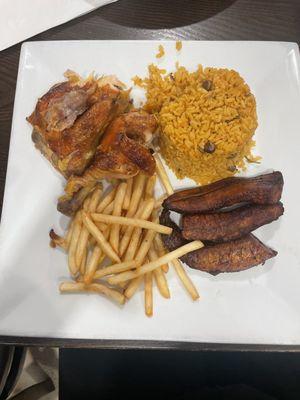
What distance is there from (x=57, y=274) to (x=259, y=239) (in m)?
1.01

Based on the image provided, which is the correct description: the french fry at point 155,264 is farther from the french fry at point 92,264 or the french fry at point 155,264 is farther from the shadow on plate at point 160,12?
the shadow on plate at point 160,12

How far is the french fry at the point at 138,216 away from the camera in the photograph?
180 cm

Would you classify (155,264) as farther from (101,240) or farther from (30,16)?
(30,16)

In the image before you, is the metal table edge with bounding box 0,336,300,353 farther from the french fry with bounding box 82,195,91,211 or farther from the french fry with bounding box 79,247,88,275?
the french fry with bounding box 82,195,91,211

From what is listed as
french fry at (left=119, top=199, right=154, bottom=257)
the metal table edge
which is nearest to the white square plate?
the metal table edge

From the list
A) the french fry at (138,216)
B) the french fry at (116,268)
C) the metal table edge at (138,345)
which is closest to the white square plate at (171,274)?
the metal table edge at (138,345)

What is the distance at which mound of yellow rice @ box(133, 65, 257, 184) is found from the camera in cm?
187

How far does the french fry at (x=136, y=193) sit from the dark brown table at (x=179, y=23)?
95 centimetres

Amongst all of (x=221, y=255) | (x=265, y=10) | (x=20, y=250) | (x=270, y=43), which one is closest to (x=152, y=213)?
(x=221, y=255)

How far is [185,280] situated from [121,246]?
1.12ft

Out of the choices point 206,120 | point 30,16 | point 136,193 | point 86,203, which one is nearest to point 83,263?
point 86,203

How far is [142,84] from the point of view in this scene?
2127 millimetres

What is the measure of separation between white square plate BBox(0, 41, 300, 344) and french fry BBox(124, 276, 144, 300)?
0.22 ft

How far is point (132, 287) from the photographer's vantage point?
177cm
